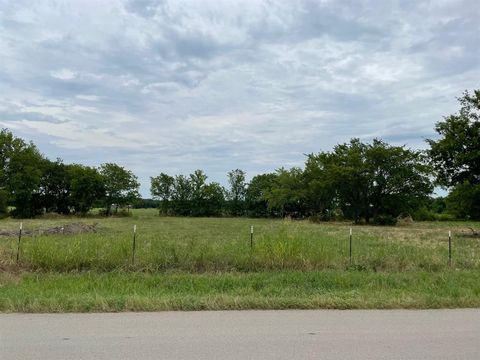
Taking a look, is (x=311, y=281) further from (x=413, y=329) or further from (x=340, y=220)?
(x=340, y=220)

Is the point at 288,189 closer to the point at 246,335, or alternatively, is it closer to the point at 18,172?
the point at 18,172

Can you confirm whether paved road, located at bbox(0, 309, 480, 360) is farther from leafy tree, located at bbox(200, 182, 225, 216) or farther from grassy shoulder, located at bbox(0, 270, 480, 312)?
leafy tree, located at bbox(200, 182, 225, 216)

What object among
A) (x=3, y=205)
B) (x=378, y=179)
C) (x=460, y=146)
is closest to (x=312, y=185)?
(x=378, y=179)

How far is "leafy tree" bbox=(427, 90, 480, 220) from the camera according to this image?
3156cm

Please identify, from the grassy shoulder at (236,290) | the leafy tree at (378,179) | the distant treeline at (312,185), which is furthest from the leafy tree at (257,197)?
the grassy shoulder at (236,290)

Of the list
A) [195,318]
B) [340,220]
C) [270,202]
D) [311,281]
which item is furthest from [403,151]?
[195,318]

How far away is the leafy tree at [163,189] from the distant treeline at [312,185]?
219 mm

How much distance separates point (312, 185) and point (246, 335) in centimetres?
5466

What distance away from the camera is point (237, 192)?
10156 cm

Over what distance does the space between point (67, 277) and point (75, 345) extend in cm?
526

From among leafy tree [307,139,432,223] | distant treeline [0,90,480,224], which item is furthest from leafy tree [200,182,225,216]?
leafy tree [307,139,432,223]

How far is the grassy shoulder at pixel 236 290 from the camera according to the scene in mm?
7820

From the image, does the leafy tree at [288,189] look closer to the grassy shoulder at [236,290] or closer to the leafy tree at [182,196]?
the leafy tree at [182,196]

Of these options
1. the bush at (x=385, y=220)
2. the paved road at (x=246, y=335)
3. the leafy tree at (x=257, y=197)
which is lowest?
the paved road at (x=246, y=335)
